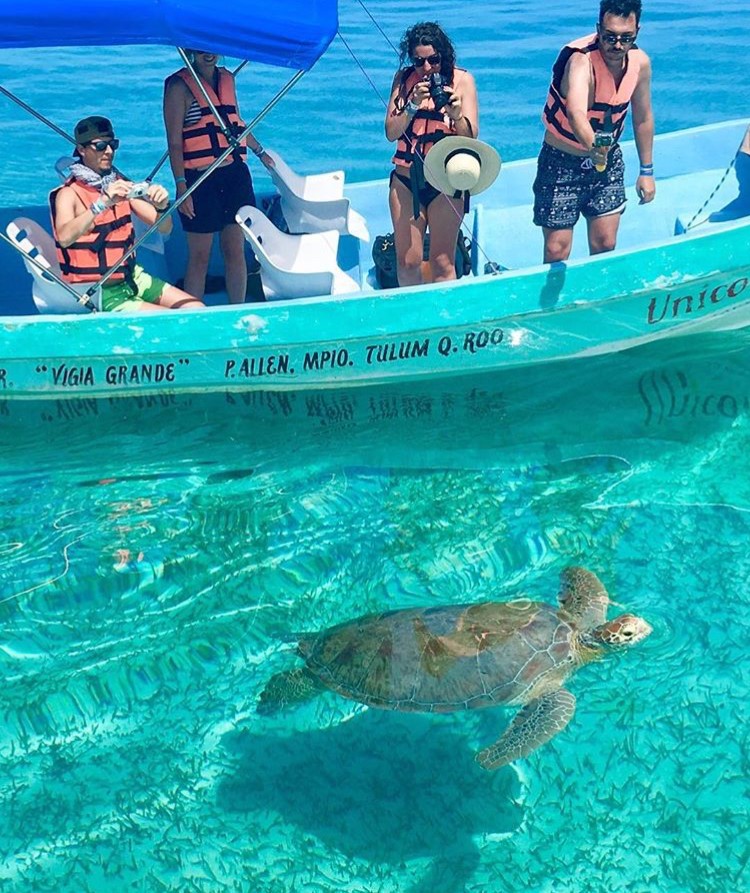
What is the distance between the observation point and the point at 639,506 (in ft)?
19.9

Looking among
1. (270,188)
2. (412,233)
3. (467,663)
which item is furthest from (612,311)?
(270,188)

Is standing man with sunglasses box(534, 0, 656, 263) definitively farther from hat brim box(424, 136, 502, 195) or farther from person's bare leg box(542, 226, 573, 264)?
hat brim box(424, 136, 502, 195)

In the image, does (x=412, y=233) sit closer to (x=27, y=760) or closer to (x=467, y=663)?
(x=467, y=663)

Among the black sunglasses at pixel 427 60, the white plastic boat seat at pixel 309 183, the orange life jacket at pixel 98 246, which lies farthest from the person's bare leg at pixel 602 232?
the orange life jacket at pixel 98 246

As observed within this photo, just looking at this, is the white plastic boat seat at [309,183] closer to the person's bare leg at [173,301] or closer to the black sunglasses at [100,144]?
the person's bare leg at [173,301]

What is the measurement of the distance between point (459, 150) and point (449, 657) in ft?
10.7

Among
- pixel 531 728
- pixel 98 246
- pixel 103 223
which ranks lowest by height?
pixel 531 728

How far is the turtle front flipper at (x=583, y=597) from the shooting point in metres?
4.77

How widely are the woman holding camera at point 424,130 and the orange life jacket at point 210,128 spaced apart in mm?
1147

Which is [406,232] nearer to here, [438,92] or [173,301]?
[438,92]

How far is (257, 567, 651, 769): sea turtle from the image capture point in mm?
4348

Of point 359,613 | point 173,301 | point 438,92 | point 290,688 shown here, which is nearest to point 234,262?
point 173,301

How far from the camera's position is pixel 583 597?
4.94 m

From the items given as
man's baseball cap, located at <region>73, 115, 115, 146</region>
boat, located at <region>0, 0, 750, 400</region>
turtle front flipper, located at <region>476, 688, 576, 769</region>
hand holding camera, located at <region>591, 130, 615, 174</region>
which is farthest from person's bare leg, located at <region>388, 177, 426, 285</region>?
turtle front flipper, located at <region>476, 688, 576, 769</region>
